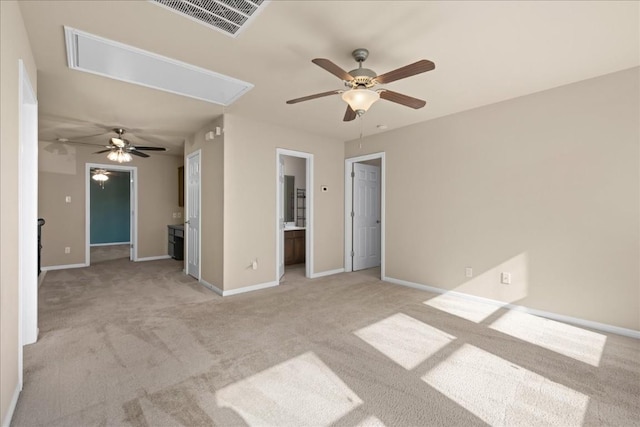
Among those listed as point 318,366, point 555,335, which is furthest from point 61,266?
point 555,335

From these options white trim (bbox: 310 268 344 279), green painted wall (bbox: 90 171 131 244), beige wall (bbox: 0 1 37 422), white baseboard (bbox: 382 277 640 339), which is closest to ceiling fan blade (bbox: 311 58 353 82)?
beige wall (bbox: 0 1 37 422)

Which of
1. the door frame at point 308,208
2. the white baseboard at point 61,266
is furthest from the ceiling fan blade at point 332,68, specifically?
the white baseboard at point 61,266

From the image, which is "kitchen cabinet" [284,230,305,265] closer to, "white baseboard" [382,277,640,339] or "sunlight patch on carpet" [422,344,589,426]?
"white baseboard" [382,277,640,339]

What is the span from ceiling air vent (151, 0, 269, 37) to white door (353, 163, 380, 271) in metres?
3.79

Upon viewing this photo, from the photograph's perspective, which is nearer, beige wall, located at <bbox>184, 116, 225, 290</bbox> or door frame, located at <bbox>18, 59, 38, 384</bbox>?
door frame, located at <bbox>18, 59, 38, 384</bbox>

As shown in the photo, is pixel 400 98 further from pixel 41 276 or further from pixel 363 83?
pixel 41 276

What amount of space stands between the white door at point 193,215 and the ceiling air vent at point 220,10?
3164mm

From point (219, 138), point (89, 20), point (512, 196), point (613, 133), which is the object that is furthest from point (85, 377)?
point (613, 133)

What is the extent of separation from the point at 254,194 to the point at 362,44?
2667 millimetres

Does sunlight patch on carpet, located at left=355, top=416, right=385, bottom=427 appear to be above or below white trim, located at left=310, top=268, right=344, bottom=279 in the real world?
below

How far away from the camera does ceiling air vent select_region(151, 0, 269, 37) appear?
1.88m

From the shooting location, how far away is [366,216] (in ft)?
19.5

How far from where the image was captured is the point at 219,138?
4266 mm

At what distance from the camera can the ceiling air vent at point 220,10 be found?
6.16ft
